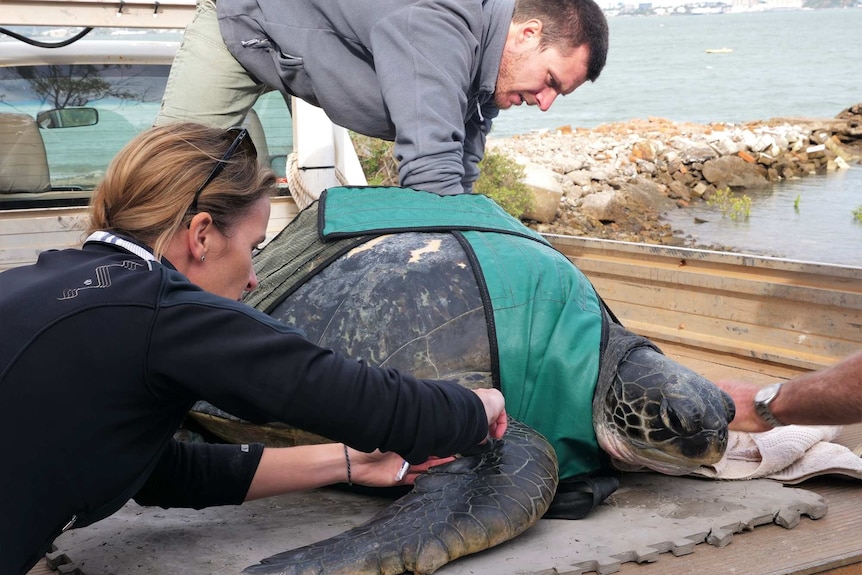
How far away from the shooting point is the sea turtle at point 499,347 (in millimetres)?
1913

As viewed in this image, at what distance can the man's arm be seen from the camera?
1.90 metres

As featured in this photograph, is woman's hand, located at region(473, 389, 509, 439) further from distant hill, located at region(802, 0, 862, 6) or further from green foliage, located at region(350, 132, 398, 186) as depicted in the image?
distant hill, located at region(802, 0, 862, 6)

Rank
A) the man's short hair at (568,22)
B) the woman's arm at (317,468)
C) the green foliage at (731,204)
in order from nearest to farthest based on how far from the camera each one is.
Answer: the woman's arm at (317,468), the man's short hair at (568,22), the green foliage at (731,204)

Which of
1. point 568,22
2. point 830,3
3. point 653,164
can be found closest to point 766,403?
point 568,22

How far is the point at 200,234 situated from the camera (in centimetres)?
143

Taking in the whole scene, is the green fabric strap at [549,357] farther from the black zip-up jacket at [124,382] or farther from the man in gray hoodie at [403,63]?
the black zip-up jacket at [124,382]

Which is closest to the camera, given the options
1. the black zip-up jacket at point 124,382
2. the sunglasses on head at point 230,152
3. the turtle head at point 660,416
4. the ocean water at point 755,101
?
the black zip-up jacket at point 124,382

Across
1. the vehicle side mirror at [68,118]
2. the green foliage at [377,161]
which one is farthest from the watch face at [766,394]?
the green foliage at [377,161]

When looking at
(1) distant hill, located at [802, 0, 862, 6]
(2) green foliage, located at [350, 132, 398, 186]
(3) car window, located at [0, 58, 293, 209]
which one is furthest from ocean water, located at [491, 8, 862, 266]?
(1) distant hill, located at [802, 0, 862, 6]

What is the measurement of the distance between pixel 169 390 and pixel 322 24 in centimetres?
160

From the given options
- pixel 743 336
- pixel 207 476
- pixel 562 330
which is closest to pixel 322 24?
pixel 562 330

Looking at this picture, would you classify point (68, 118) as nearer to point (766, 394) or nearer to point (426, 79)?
point (426, 79)

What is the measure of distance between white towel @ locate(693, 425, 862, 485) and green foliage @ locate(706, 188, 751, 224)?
10352 millimetres

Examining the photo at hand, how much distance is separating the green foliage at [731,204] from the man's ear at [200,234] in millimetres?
11549
